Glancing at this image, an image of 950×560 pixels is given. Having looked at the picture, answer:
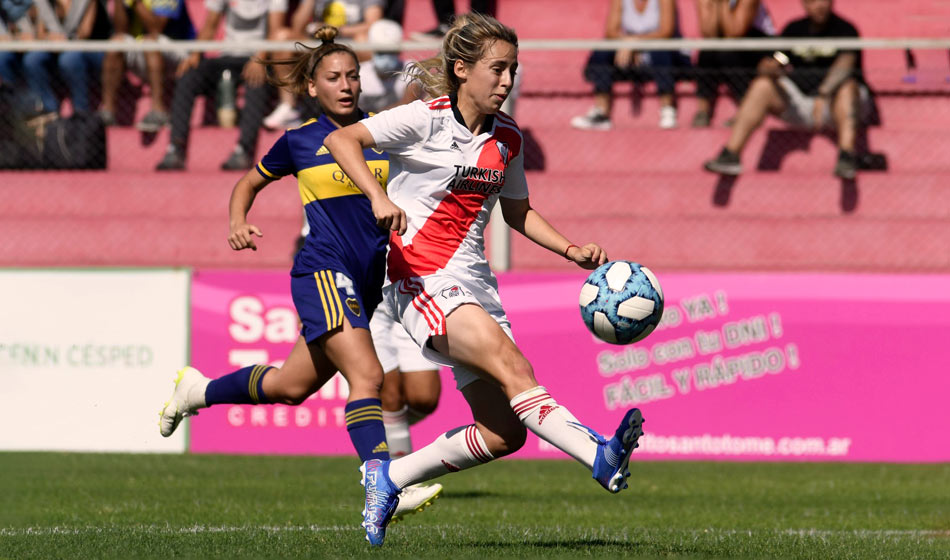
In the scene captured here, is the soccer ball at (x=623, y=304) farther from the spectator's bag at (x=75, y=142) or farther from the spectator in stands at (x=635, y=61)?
the spectator's bag at (x=75, y=142)

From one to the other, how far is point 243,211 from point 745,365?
559 centimetres

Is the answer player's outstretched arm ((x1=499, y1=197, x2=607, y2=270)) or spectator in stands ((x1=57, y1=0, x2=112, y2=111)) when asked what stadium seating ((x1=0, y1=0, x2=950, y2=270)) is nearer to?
spectator in stands ((x1=57, y1=0, x2=112, y2=111))

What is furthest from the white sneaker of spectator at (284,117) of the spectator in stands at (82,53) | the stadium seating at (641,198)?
the spectator in stands at (82,53)

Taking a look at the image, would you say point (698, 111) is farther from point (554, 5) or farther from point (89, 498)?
point (89, 498)

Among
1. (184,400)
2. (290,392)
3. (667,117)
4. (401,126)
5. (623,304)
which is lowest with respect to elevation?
(667,117)

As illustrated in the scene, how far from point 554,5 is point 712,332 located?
6293mm

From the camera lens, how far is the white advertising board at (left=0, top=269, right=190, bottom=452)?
11203 millimetres

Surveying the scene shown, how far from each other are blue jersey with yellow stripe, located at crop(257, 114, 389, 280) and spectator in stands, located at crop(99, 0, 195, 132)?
746 centimetres

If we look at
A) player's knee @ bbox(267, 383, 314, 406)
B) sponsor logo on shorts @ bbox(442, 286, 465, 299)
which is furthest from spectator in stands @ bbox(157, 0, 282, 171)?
sponsor logo on shorts @ bbox(442, 286, 465, 299)

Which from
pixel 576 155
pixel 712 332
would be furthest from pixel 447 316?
pixel 576 155

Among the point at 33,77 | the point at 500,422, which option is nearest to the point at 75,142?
the point at 33,77

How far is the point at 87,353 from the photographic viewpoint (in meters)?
11.2

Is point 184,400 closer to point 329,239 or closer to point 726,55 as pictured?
point 329,239

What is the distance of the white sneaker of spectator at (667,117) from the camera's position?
13.8 meters
